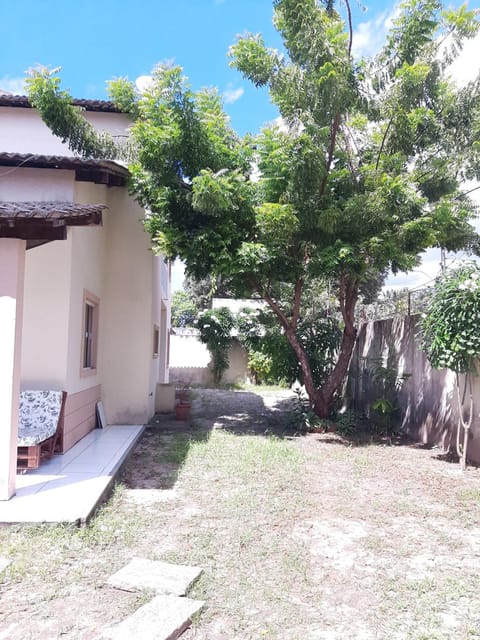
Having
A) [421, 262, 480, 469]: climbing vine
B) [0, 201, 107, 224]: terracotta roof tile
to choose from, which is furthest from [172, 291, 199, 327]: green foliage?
[0, 201, 107, 224]: terracotta roof tile

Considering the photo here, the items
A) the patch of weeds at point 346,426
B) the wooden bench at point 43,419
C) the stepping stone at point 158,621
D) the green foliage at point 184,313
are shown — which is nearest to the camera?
the stepping stone at point 158,621

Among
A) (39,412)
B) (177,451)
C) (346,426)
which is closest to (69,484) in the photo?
(39,412)

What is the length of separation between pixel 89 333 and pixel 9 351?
4398 mm

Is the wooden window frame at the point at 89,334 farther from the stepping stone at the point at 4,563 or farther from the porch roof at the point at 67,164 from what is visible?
the stepping stone at the point at 4,563

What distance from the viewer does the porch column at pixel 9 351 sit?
5039 mm

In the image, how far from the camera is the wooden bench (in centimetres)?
659

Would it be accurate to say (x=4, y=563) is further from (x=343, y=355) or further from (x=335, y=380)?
(x=343, y=355)

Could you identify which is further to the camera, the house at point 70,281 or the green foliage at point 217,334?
the green foliage at point 217,334

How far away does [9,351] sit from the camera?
16.8 feet

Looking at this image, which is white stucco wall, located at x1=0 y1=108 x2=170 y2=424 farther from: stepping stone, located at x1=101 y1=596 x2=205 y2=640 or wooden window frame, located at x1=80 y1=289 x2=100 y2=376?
stepping stone, located at x1=101 y1=596 x2=205 y2=640

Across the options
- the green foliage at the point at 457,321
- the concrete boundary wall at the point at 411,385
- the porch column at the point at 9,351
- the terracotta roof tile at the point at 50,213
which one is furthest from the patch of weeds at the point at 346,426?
the terracotta roof tile at the point at 50,213

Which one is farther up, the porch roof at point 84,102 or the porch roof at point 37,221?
the porch roof at point 84,102

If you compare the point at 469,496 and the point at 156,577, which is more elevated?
the point at 156,577

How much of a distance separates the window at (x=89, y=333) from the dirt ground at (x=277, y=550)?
265cm
